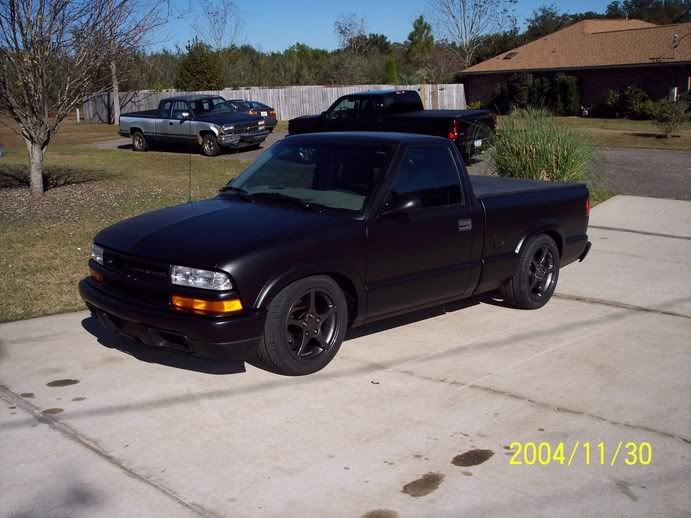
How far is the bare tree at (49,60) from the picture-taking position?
40.6 feet

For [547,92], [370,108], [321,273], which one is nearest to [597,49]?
[547,92]

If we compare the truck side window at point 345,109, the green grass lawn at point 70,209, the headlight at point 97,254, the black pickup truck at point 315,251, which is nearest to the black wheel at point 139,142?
the green grass lawn at point 70,209

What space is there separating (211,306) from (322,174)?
1696mm

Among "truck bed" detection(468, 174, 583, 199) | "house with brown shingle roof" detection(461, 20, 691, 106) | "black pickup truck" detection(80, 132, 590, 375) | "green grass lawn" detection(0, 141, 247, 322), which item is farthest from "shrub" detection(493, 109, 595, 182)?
"house with brown shingle roof" detection(461, 20, 691, 106)

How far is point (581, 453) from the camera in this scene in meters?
4.32

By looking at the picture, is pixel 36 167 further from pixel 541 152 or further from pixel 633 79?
pixel 633 79

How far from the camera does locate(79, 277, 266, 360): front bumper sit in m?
4.89

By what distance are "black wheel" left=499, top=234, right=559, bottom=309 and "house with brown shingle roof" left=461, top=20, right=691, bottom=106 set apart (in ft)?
115

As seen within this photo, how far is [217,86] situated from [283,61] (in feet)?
64.5

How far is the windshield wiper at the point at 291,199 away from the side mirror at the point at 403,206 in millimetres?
480

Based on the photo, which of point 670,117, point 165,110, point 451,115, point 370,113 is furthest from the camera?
point 670,117

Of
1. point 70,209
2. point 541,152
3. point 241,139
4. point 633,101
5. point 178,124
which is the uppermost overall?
point 633,101

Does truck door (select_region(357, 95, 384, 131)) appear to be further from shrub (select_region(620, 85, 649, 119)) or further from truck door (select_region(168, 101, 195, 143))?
shrub (select_region(620, 85, 649, 119))

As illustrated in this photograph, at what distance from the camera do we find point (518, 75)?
4384 cm
